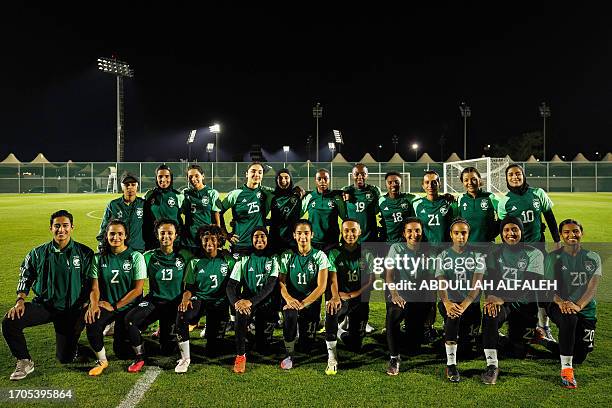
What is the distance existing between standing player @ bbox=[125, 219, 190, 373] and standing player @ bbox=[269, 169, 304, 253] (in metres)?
1.03

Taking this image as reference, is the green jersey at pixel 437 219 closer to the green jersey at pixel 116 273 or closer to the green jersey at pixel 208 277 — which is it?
the green jersey at pixel 208 277

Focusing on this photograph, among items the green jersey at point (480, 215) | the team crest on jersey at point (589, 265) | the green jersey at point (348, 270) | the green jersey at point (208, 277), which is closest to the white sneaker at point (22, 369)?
the green jersey at point (208, 277)

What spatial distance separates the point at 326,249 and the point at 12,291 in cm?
415

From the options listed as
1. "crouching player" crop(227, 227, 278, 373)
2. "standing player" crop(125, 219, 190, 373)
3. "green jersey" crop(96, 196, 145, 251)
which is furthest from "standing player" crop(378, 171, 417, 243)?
"green jersey" crop(96, 196, 145, 251)

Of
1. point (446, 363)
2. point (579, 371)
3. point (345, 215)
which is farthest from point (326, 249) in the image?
point (579, 371)

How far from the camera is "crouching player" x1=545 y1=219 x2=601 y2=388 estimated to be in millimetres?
3967

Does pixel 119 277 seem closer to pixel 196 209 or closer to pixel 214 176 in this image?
pixel 196 209

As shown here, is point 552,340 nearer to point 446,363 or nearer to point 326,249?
point 446,363

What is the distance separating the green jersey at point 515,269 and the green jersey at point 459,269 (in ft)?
0.43

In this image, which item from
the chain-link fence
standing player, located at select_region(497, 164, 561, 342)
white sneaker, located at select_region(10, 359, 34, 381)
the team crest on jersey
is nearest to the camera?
white sneaker, located at select_region(10, 359, 34, 381)

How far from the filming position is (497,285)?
14.2 ft

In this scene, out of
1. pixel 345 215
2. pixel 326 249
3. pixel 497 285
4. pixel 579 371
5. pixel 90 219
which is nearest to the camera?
pixel 579 371

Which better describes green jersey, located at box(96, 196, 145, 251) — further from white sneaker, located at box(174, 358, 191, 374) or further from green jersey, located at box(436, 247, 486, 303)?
green jersey, located at box(436, 247, 486, 303)

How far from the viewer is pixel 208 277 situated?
15.1 feet
